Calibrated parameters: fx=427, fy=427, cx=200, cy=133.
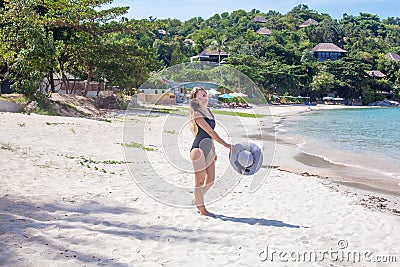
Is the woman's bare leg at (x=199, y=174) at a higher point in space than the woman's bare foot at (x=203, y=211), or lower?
higher

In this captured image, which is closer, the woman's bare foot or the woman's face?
the woman's face

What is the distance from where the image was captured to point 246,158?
520 cm

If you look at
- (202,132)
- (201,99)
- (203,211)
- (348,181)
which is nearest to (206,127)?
(202,132)

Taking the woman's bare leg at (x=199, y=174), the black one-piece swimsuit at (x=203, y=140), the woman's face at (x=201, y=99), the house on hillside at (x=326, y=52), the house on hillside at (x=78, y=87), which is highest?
the house on hillside at (x=326, y=52)

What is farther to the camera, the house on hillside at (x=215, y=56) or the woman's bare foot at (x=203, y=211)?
the house on hillside at (x=215, y=56)

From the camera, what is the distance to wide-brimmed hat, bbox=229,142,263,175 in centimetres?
520

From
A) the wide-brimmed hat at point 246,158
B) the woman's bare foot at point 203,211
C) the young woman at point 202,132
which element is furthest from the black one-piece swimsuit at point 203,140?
the woman's bare foot at point 203,211

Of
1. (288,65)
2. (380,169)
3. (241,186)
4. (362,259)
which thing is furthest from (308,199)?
(288,65)

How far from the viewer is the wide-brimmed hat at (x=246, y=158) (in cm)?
520

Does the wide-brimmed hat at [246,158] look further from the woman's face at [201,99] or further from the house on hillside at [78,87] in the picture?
A: the house on hillside at [78,87]

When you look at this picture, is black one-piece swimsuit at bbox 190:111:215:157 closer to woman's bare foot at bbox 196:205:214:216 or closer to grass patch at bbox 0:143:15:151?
woman's bare foot at bbox 196:205:214:216

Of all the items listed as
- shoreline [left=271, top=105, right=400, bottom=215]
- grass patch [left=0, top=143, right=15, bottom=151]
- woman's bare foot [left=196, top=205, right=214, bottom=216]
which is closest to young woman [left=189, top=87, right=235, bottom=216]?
woman's bare foot [left=196, top=205, right=214, bottom=216]

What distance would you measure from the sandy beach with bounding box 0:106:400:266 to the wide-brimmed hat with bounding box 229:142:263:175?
643 millimetres

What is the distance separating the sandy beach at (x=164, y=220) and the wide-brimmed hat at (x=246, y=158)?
643 mm
